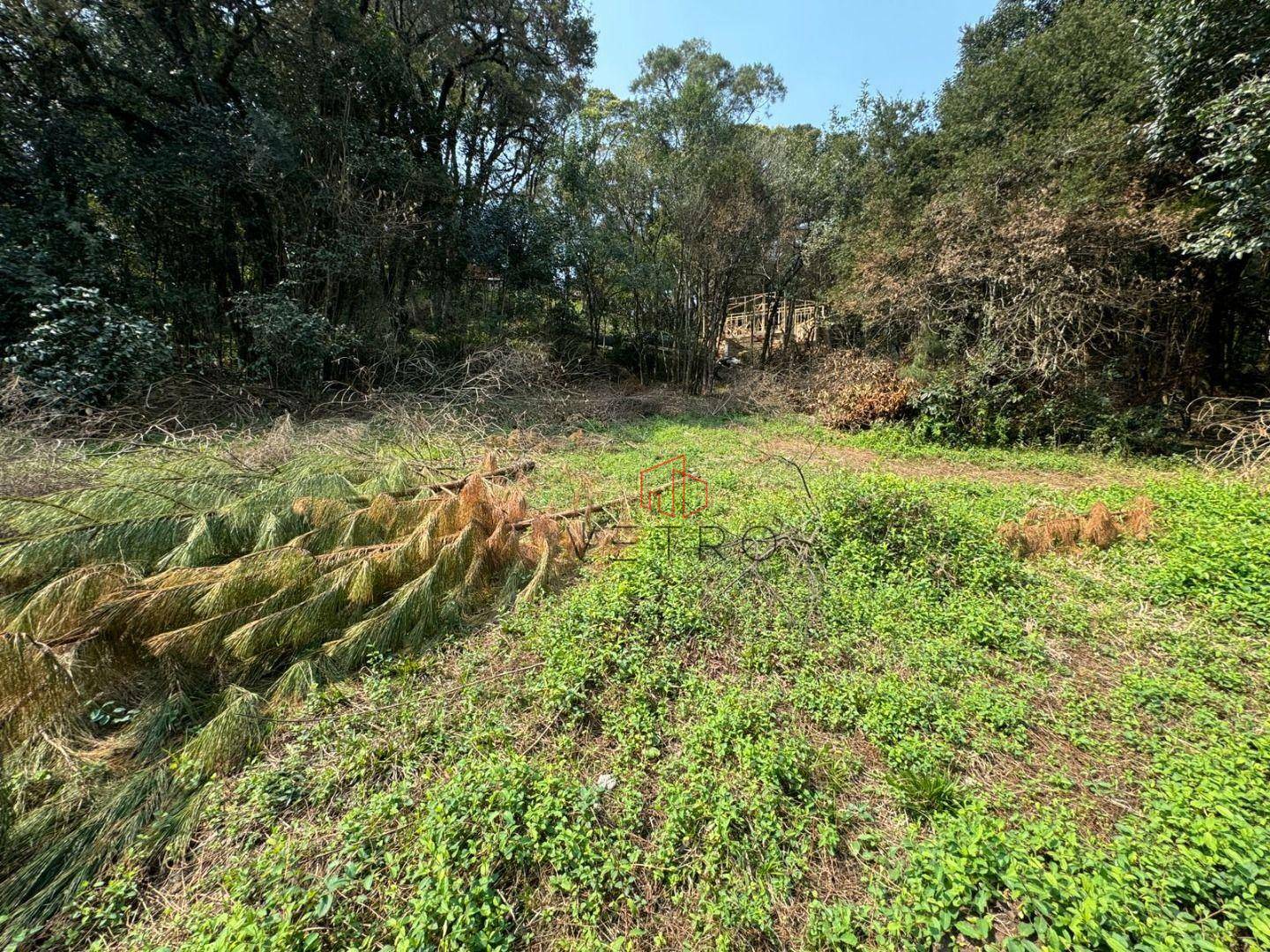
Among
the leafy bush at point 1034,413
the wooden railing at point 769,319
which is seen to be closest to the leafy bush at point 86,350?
the leafy bush at point 1034,413

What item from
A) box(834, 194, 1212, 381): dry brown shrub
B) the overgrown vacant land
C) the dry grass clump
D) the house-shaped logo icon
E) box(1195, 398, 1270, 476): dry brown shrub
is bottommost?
the overgrown vacant land

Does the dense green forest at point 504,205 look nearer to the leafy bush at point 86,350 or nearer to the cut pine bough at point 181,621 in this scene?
the leafy bush at point 86,350

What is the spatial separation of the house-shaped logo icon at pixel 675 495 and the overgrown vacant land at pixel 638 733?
582 millimetres

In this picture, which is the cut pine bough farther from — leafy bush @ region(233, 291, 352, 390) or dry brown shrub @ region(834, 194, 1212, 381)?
dry brown shrub @ region(834, 194, 1212, 381)

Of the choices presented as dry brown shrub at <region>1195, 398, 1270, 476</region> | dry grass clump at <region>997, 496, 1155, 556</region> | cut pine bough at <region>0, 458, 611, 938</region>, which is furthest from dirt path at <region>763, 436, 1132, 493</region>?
cut pine bough at <region>0, 458, 611, 938</region>

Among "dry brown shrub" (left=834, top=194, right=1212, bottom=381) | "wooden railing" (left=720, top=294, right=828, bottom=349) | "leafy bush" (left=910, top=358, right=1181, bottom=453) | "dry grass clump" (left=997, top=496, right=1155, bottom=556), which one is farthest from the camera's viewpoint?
"wooden railing" (left=720, top=294, right=828, bottom=349)

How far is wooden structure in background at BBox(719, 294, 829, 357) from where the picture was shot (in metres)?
12.2

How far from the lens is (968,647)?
2422 millimetres

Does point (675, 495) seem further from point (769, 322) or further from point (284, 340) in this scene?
point (769, 322)

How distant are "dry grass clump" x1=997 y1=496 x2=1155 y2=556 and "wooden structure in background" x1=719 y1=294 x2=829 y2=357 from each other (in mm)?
8570

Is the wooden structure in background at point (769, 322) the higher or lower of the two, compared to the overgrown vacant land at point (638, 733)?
higher

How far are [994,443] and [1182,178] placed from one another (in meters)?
3.91

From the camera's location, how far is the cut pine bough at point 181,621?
160 cm

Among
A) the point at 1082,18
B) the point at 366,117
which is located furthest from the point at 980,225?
the point at 366,117
